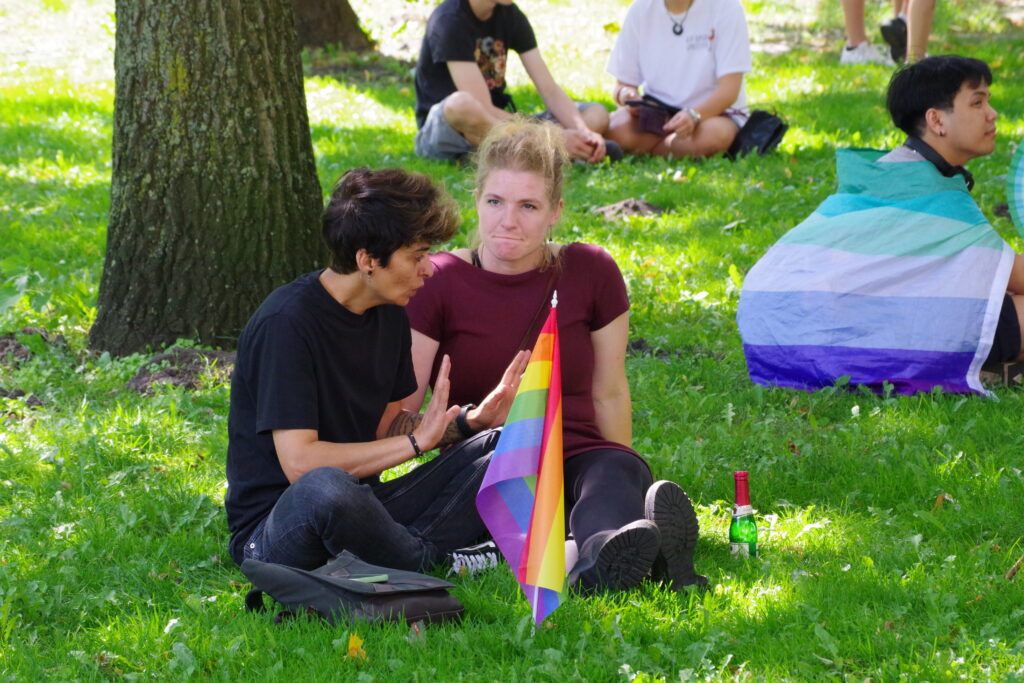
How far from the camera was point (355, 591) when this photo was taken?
3482mm

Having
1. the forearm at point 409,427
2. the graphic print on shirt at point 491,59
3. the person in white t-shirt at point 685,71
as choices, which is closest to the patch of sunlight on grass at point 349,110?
the graphic print on shirt at point 491,59

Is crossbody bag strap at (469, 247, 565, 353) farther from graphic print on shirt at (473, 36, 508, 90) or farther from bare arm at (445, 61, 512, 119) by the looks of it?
graphic print on shirt at (473, 36, 508, 90)

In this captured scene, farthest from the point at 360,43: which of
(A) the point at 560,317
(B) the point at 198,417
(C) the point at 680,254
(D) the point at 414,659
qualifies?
(D) the point at 414,659

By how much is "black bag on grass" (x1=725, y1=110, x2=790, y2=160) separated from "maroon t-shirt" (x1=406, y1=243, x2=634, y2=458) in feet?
17.4

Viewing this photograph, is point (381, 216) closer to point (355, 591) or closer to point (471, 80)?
point (355, 591)

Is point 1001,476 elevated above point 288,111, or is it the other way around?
point 288,111

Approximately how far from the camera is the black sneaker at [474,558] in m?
4.00

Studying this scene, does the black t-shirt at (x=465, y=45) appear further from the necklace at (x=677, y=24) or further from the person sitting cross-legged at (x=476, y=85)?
the necklace at (x=677, y=24)

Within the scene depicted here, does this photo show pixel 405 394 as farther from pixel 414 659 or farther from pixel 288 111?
pixel 288 111

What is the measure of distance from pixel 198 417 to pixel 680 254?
3097mm

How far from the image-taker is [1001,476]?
4.50m

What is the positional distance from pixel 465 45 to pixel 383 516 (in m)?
5.86

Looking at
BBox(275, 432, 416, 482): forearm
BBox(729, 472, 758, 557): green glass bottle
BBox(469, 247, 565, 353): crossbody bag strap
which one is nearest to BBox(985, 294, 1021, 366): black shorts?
BBox(729, 472, 758, 557): green glass bottle

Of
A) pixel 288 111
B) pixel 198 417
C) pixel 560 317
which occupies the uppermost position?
pixel 288 111
